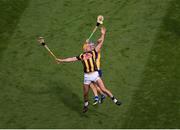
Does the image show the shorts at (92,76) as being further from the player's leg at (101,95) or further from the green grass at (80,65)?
the green grass at (80,65)

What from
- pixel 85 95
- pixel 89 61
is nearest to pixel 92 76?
pixel 89 61

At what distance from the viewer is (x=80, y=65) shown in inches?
698

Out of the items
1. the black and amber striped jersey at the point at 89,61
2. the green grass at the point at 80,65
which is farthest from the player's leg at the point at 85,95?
the black and amber striped jersey at the point at 89,61

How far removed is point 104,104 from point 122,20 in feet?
12.7

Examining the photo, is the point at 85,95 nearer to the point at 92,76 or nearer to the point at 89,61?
the point at 92,76

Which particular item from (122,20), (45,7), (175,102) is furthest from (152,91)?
(45,7)

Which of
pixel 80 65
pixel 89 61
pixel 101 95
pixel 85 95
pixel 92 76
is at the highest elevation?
pixel 89 61

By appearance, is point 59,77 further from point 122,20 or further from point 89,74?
point 122,20

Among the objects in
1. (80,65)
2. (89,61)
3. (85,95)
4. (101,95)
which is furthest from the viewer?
(80,65)

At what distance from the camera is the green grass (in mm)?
15836

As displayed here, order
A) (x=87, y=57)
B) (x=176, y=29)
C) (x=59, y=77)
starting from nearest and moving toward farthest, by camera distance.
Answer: (x=87, y=57) < (x=59, y=77) < (x=176, y=29)

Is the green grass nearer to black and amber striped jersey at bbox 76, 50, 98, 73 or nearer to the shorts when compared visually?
the shorts

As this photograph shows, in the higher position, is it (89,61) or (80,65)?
(89,61)

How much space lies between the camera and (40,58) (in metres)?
18.0
